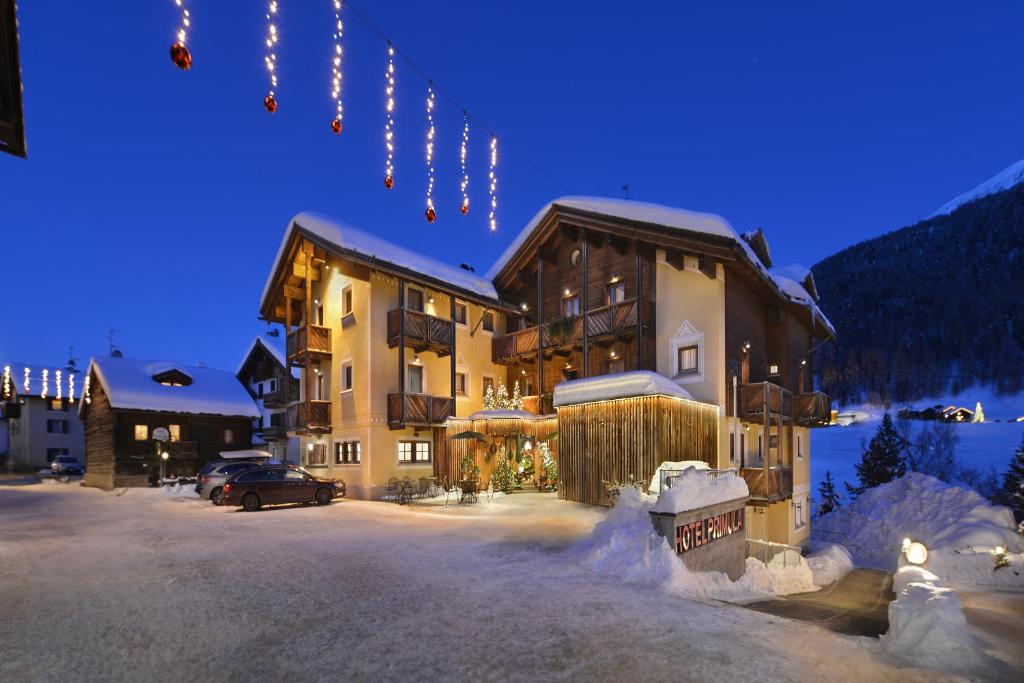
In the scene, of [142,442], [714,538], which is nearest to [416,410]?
[714,538]

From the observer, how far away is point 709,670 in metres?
5.41

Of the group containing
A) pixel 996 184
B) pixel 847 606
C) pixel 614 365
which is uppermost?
pixel 996 184

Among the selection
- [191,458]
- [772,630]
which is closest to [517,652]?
[772,630]

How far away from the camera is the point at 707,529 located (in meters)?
11.4

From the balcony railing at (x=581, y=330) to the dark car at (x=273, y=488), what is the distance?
9.91m

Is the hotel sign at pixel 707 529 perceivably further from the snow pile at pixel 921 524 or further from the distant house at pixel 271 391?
the distant house at pixel 271 391

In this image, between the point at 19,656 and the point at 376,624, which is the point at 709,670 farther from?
the point at 19,656

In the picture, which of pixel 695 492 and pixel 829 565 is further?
pixel 829 565

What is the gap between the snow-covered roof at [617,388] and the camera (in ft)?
54.3

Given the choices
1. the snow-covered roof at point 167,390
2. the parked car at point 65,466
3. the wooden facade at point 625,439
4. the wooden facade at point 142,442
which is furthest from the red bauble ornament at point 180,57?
the parked car at point 65,466

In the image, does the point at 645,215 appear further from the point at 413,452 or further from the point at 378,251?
the point at 413,452

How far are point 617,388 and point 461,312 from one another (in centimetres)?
1096

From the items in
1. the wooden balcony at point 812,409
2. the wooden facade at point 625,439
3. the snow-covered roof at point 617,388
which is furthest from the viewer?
the wooden balcony at point 812,409

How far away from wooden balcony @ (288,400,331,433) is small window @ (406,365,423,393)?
4.46 metres
